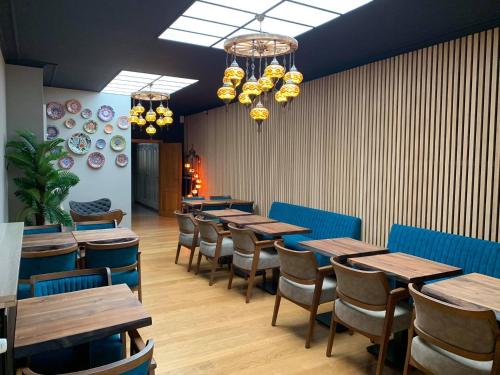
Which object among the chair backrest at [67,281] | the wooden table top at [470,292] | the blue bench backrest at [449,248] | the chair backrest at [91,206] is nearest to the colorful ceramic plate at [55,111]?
the chair backrest at [91,206]

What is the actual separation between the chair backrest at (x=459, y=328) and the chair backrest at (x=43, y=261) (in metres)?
2.67

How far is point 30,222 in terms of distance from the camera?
5.52 meters

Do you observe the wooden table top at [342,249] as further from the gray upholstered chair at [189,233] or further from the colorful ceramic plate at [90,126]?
the colorful ceramic plate at [90,126]

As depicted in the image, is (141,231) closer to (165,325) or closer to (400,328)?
(165,325)

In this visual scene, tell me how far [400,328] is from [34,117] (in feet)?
18.9

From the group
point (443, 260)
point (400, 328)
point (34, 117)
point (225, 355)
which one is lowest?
point (225, 355)

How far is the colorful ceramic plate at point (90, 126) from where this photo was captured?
25.4 ft

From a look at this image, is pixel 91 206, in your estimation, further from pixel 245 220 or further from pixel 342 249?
pixel 342 249

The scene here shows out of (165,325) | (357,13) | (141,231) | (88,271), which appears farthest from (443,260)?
(141,231)

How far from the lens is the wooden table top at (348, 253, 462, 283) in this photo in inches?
112

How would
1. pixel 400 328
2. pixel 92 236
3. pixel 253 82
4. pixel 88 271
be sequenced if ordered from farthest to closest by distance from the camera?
pixel 92 236, pixel 253 82, pixel 400 328, pixel 88 271

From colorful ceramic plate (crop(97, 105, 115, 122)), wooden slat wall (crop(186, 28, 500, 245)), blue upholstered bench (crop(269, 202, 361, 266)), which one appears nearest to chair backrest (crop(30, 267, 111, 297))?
blue upholstered bench (crop(269, 202, 361, 266))

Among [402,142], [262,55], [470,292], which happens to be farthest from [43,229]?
[402,142]

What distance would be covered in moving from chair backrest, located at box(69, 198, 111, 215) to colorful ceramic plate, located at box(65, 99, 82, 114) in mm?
1892
